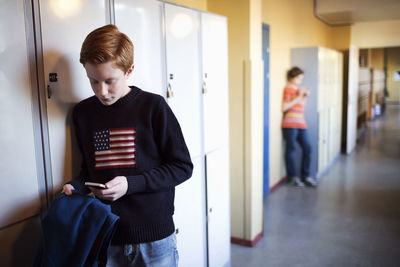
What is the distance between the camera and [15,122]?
135 cm

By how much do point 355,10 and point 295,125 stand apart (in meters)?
2.45

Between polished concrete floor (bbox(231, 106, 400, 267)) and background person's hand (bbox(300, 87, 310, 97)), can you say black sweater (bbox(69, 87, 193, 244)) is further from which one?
background person's hand (bbox(300, 87, 310, 97))

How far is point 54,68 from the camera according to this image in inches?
57.7

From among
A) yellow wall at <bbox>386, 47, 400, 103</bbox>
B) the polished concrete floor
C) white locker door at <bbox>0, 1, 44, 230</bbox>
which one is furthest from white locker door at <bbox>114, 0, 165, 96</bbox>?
yellow wall at <bbox>386, 47, 400, 103</bbox>

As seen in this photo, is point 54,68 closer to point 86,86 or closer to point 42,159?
point 86,86

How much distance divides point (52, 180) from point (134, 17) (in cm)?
87

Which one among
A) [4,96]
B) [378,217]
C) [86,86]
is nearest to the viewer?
[4,96]

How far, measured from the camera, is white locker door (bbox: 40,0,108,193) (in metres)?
1.44

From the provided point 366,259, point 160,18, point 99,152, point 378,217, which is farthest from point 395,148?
point 99,152

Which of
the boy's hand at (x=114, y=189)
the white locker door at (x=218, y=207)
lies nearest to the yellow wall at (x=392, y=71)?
the white locker door at (x=218, y=207)

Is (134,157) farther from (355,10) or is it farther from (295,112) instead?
(355,10)

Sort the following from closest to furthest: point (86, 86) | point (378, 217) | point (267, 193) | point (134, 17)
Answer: point (86, 86) → point (134, 17) → point (378, 217) → point (267, 193)

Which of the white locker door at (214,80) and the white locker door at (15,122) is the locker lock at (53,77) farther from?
the white locker door at (214,80)

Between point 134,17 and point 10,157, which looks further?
point 134,17
